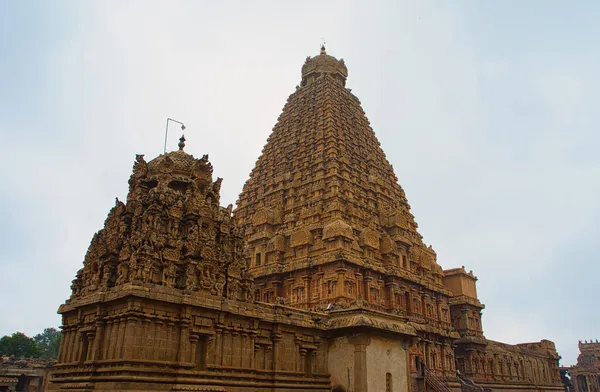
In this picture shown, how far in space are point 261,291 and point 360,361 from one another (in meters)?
15.3

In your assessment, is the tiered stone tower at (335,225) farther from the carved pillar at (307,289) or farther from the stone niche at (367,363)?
the stone niche at (367,363)

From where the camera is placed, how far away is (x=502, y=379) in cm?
4438

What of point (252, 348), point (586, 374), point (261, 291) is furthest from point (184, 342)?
point (586, 374)

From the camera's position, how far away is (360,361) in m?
21.9

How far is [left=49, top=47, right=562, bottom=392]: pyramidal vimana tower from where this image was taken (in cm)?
1742

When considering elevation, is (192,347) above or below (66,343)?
below

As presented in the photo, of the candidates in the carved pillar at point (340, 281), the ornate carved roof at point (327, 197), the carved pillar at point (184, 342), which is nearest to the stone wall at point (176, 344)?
the carved pillar at point (184, 342)

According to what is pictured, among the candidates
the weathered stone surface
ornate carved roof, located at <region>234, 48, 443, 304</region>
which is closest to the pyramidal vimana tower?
ornate carved roof, located at <region>234, 48, 443, 304</region>

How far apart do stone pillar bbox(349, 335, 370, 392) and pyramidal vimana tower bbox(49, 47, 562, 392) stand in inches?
2.0

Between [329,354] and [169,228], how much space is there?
9445mm

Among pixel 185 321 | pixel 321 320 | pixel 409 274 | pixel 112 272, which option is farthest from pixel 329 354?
pixel 409 274

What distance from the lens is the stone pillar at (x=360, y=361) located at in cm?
2155

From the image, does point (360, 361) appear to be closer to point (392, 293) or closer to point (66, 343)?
point (66, 343)

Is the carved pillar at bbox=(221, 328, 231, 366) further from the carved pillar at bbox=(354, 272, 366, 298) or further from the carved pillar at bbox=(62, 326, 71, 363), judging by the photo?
the carved pillar at bbox=(354, 272, 366, 298)
